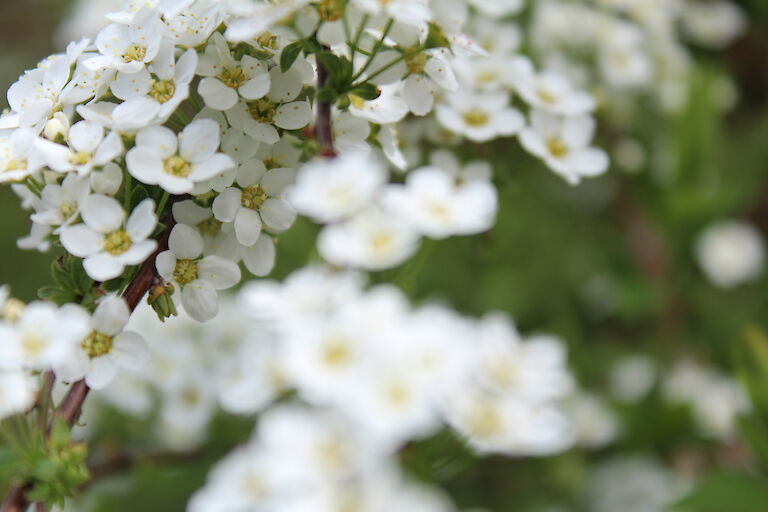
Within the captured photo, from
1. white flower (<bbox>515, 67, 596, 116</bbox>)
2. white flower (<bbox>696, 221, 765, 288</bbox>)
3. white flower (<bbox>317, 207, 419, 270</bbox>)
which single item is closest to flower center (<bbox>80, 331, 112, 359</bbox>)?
white flower (<bbox>317, 207, 419, 270</bbox>)

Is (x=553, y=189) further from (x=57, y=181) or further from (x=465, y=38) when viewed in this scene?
(x=57, y=181)

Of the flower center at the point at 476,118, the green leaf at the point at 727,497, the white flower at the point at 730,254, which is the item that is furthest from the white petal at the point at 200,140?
the white flower at the point at 730,254

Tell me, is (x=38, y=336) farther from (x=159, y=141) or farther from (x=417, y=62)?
(x=417, y=62)

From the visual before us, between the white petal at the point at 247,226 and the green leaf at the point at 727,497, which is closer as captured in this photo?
the white petal at the point at 247,226

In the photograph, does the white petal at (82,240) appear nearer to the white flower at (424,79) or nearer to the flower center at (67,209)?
the flower center at (67,209)

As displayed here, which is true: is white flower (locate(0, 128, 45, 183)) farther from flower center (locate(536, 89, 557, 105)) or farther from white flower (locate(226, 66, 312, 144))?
flower center (locate(536, 89, 557, 105))

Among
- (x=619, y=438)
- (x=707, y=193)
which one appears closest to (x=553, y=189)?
(x=707, y=193)
